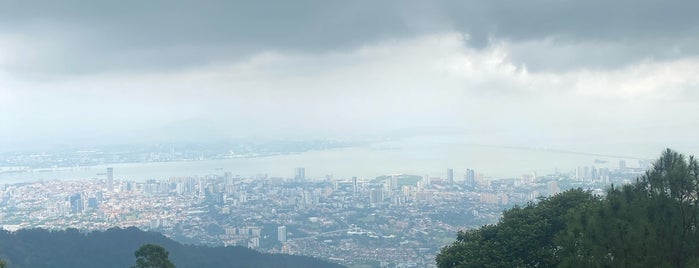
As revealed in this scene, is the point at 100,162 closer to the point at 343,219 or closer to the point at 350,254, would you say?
the point at 343,219

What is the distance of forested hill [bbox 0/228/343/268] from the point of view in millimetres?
22781

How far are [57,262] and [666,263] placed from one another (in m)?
21.5

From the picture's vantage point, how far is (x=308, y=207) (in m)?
38.6

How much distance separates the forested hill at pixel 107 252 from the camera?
2278 centimetres

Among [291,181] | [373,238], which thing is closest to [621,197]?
[373,238]

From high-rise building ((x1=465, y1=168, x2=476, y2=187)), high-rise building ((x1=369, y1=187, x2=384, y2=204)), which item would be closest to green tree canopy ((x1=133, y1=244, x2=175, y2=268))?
high-rise building ((x1=369, y1=187, x2=384, y2=204))

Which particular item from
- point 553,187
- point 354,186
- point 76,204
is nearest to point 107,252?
point 76,204

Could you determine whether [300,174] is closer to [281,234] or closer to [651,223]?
[281,234]

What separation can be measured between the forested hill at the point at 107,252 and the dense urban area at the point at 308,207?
13.4 feet

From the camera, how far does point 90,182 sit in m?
48.2

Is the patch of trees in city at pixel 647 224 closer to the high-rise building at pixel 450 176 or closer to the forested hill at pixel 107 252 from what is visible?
the forested hill at pixel 107 252

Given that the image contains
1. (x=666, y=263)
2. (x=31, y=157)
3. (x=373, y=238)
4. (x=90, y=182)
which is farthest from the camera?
(x=31, y=157)

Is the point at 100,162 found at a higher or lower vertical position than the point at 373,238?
higher

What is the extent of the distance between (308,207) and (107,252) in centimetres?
1604
